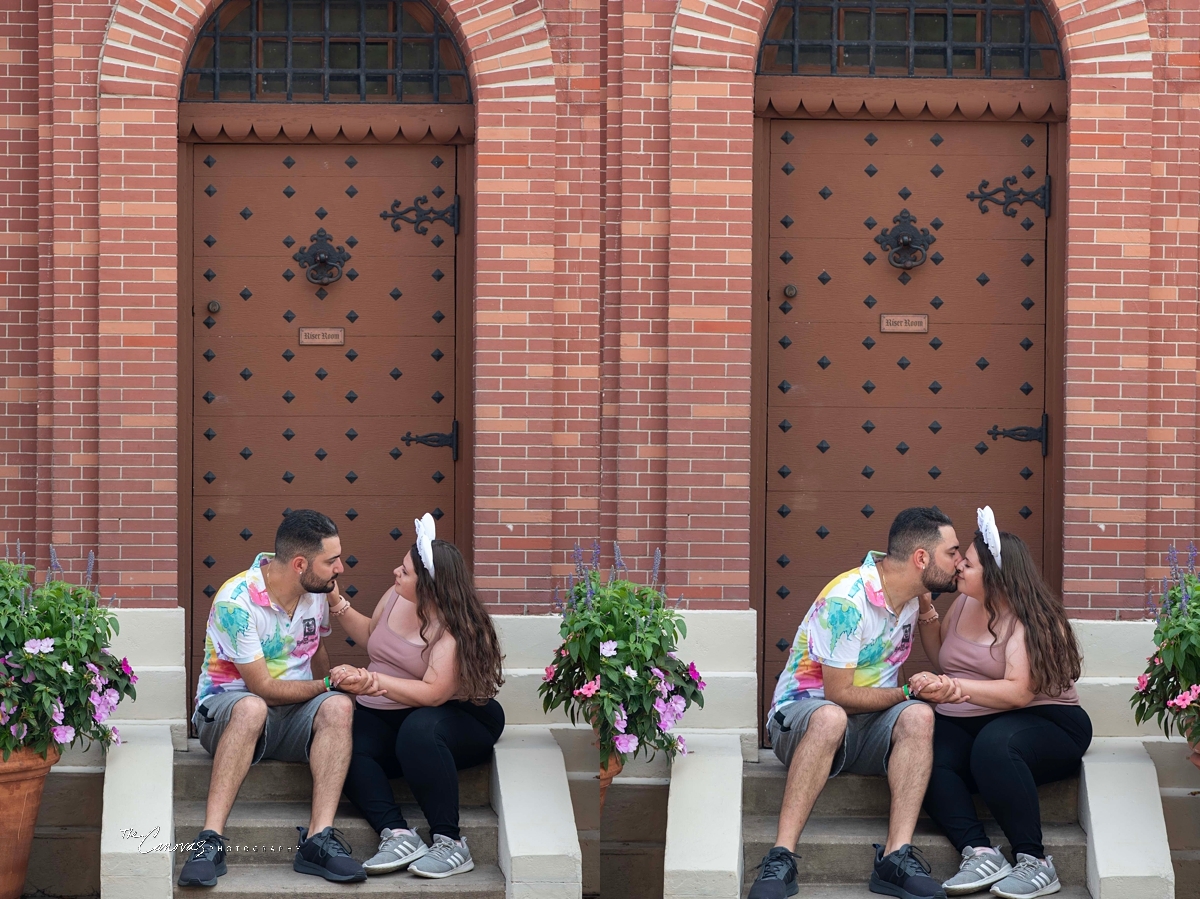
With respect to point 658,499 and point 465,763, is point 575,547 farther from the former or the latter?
point 465,763

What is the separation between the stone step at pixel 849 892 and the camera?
6461 mm

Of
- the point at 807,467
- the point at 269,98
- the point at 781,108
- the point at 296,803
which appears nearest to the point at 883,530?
the point at 807,467

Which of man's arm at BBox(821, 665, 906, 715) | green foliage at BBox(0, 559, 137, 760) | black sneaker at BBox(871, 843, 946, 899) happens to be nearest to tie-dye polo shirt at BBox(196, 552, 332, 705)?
green foliage at BBox(0, 559, 137, 760)

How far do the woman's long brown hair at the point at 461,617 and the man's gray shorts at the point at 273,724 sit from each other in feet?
1.92

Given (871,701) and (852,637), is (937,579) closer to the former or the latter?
(852,637)

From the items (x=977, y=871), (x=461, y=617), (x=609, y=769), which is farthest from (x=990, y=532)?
(x=461, y=617)

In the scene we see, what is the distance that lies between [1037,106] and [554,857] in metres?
4.68

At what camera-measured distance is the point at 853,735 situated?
673cm

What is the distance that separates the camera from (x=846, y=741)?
6.70 m

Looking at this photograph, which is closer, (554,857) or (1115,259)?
(554,857)

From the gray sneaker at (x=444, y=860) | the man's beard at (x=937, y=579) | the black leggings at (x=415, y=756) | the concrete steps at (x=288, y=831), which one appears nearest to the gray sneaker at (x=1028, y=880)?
the man's beard at (x=937, y=579)

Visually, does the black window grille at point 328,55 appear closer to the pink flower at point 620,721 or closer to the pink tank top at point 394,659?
the pink tank top at point 394,659

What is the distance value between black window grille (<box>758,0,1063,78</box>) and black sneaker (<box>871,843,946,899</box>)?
A: 4121 mm

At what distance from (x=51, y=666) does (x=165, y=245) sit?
2.33 meters
